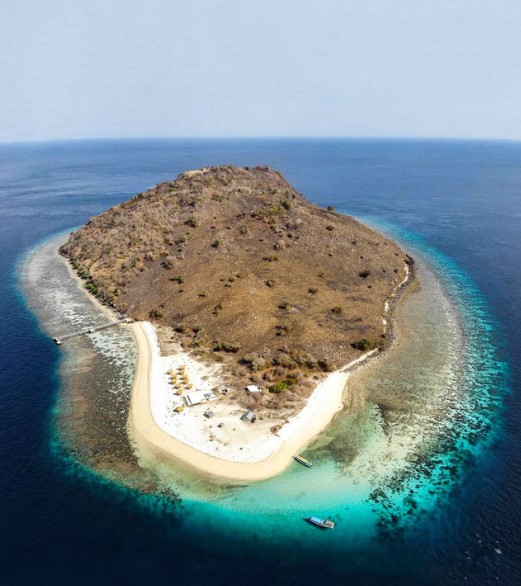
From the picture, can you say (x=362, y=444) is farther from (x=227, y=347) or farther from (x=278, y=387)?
(x=227, y=347)

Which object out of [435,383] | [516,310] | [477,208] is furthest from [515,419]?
[477,208]

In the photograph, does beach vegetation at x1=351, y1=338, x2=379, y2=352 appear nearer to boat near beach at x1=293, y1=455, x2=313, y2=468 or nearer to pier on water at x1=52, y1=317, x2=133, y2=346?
boat near beach at x1=293, y1=455, x2=313, y2=468

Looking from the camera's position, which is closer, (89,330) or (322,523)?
(322,523)

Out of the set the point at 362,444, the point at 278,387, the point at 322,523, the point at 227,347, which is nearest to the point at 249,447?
the point at 278,387

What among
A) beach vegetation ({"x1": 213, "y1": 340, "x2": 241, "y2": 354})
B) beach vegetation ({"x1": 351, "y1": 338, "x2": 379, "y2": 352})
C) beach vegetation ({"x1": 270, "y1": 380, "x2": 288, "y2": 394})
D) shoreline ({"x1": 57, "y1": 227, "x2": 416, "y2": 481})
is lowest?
shoreline ({"x1": 57, "y1": 227, "x2": 416, "y2": 481})

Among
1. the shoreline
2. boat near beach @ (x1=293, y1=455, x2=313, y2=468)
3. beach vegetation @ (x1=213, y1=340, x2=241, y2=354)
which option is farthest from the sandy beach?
beach vegetation @ (x1=213, y1=340, x2=241, y2=354)

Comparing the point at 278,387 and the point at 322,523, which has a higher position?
the point at 278,387
